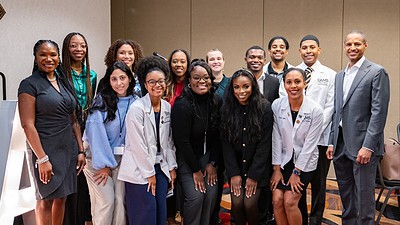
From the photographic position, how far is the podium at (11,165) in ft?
9.41

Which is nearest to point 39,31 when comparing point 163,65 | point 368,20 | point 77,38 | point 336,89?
point 77,38

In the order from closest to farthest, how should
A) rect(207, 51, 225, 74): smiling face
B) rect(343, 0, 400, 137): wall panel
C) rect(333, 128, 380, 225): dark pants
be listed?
1. rect(333, 128, 380, 225): dark pants
2. rect(207, 51, 225, 74): smiling face
3. rect(343, 0, 400, 137): wall panel

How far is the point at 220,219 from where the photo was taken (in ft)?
12.7

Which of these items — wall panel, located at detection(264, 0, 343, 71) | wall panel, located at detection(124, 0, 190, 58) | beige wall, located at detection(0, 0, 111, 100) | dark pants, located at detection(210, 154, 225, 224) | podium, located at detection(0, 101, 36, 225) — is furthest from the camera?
wall panel, located at detection(124, 0, 190, 58)

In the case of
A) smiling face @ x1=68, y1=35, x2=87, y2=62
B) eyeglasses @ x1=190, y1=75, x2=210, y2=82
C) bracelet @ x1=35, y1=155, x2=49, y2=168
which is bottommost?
bracelet @ x1=35, y1=155, x2=49, y2=168

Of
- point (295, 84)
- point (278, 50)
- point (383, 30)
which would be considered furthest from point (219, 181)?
point (383, 30)

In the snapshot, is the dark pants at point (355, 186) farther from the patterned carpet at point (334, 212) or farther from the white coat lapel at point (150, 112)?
the white coat lapel at point (150, 112)

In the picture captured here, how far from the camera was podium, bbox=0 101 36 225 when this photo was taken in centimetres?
287

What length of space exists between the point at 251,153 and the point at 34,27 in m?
3.04

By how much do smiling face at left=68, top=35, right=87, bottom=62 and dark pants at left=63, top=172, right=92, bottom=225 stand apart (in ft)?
3.38

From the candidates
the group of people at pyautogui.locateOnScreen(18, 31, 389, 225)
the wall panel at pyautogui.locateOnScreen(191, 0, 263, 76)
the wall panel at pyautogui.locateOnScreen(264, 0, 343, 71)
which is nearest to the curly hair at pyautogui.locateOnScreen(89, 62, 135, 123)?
the group of people at pyautogui.locateOnScreen(18, 31, 389, 225)

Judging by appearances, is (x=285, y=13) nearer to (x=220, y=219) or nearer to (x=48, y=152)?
(x=220, y=219)

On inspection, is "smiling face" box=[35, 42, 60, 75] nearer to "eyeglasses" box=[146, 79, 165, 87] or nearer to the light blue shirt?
the light blue shirt

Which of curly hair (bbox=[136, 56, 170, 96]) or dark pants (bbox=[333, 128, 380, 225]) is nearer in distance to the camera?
curly hair (bbox=[136, 56, 170, 96])
